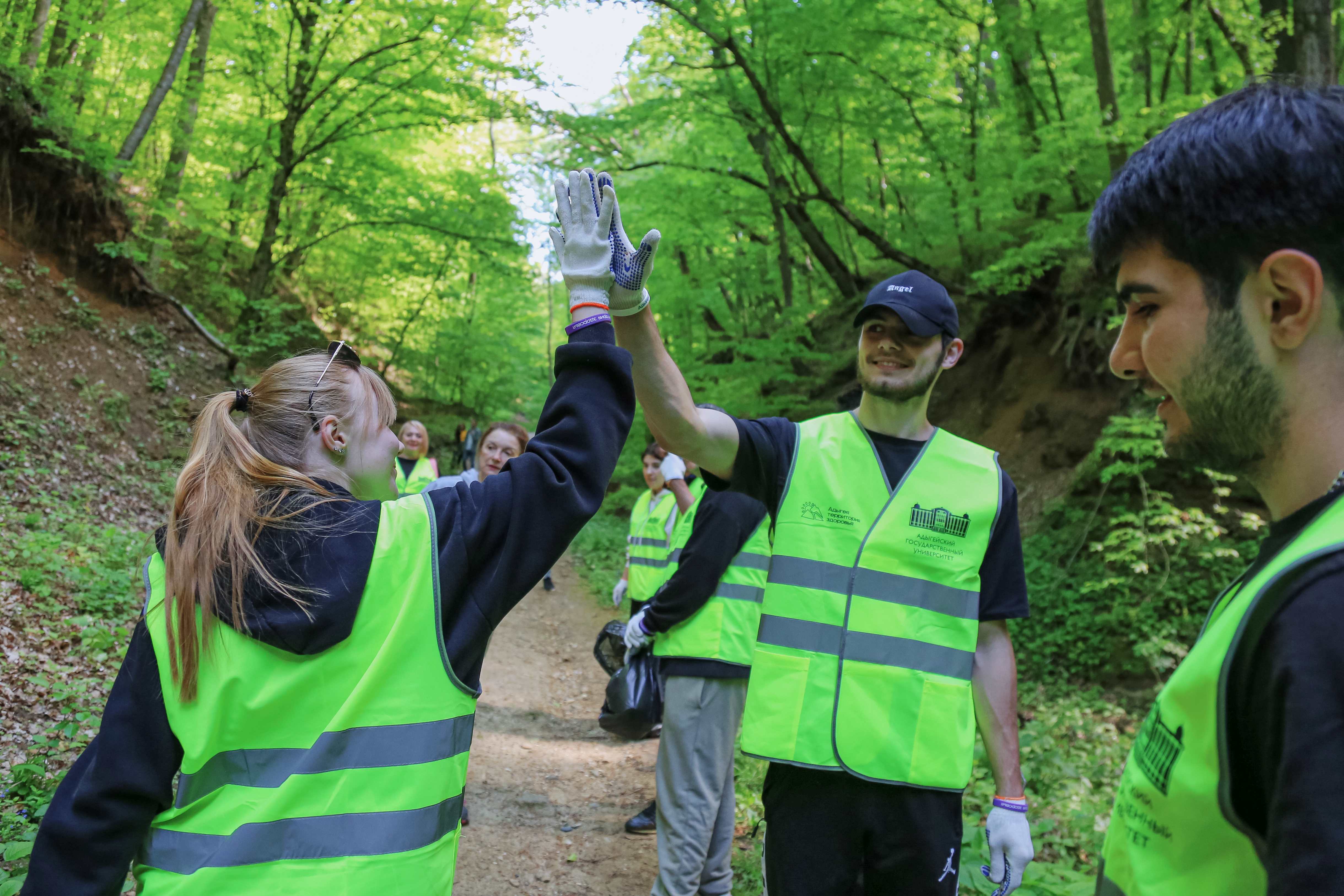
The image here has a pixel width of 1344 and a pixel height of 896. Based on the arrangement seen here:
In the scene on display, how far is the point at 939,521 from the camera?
2574 mm

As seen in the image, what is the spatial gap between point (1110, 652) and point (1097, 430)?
2.97m

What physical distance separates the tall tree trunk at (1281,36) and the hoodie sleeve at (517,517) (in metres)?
8.47

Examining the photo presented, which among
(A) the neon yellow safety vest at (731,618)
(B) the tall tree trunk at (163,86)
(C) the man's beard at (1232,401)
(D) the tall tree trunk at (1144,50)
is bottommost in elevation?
(A) the neon yellow safety vest at (731,618)

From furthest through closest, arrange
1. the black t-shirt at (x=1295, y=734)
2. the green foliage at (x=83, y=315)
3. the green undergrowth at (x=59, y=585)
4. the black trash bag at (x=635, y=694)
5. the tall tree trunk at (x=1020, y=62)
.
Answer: the green foliage at (x=83, y=315)
the tall tree trunk at (x=1020, y=62)
the black trash bag at (x=635, y=694)
the green undergrowth at (x=59, y=585)
the black t-shirt at (x=1295, y=734)

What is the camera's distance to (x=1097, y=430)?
9891 millimetres

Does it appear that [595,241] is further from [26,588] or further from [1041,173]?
[1041,173]

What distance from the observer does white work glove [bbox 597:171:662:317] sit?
81.3 inches

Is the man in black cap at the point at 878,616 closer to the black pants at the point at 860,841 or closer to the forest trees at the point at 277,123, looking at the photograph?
the black pants at the point at 860,841

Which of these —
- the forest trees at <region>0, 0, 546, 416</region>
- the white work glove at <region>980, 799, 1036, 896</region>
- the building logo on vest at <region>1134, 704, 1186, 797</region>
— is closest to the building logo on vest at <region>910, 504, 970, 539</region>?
the white work glove at <region>980, 799, 1036, 896</region>

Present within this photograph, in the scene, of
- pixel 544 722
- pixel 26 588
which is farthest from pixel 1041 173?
pixel 26 588

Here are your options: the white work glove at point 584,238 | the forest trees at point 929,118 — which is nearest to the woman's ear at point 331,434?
the white work glove at point 584,238

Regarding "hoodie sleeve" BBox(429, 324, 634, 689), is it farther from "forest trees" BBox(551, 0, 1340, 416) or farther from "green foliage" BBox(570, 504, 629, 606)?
"green foliage" BBox(570, 504, 629, 606)

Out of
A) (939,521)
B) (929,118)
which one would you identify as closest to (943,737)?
Answer: (939,521)

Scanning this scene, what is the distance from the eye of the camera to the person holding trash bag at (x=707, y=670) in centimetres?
404
